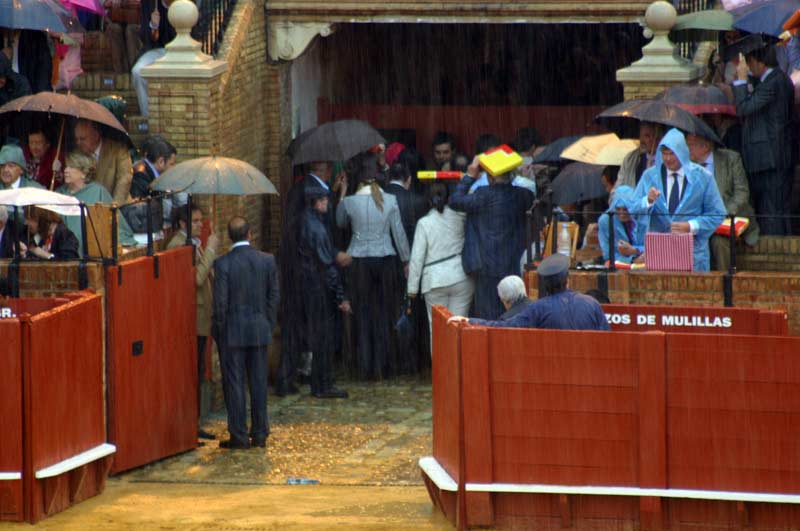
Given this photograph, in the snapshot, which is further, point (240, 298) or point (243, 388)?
point (243, 388)

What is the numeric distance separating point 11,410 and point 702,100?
23.0 ft

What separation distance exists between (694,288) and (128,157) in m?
5.27

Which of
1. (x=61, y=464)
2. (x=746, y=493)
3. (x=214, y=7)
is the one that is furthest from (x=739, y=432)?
(x=214, y=7)

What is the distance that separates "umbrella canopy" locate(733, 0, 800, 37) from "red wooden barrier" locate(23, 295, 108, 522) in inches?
257

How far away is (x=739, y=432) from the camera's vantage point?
11648 mm

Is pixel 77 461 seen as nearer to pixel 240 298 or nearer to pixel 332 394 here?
pixel 240 298

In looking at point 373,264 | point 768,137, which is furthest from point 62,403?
point 768,137

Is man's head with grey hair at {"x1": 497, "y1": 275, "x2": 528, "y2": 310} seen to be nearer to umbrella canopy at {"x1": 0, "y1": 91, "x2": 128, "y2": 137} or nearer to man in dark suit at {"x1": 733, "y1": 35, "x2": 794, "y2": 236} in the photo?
man in dark suit at {"x1": 733, "y1": 35, "x2": 794, "y2": 236}

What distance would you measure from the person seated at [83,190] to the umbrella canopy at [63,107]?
41 centimetres

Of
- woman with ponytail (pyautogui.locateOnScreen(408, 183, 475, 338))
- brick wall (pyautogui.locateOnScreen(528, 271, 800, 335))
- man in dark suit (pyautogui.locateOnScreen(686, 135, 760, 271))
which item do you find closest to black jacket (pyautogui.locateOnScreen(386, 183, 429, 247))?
woman with ponytail (pyautogui.locateOnScreen(408, 183, 475, 338))

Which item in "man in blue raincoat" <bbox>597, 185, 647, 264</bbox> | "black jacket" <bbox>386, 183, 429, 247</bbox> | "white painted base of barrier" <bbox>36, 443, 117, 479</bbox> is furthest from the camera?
"black jacket" <bbox>386, 183, 429, 247</bbox>

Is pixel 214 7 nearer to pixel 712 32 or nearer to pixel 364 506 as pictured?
pixel 712 32

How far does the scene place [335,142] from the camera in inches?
720

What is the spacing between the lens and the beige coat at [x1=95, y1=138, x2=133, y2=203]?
15977 millimetres
